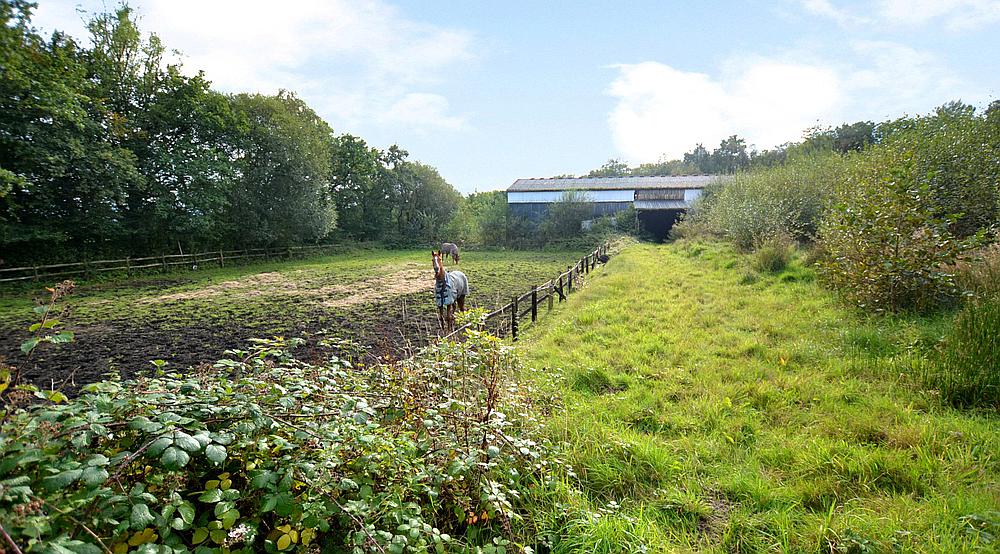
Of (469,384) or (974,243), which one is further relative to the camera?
(974,243)

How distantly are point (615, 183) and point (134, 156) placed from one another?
1493 inches

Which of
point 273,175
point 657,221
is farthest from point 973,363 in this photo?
point 657,221

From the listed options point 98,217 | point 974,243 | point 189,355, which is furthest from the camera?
point 98,217

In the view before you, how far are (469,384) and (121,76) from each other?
29.8 m

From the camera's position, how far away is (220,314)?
12.0 m

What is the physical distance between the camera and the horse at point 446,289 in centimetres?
746

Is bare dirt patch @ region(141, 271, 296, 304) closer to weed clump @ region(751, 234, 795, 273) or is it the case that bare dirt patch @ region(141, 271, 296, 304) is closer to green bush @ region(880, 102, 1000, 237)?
weed clump @ region(751, 234, 795, 273)

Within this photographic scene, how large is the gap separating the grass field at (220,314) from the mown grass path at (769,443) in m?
2.19

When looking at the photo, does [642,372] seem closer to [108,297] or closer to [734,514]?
[734,514]

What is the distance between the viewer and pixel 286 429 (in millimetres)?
1951

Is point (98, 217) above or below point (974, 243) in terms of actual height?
above

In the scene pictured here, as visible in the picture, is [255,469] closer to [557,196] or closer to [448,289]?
[448,289]

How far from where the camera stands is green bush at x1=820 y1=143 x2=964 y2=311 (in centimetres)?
596

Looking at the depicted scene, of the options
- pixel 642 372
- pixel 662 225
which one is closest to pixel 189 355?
pixel 642 372
